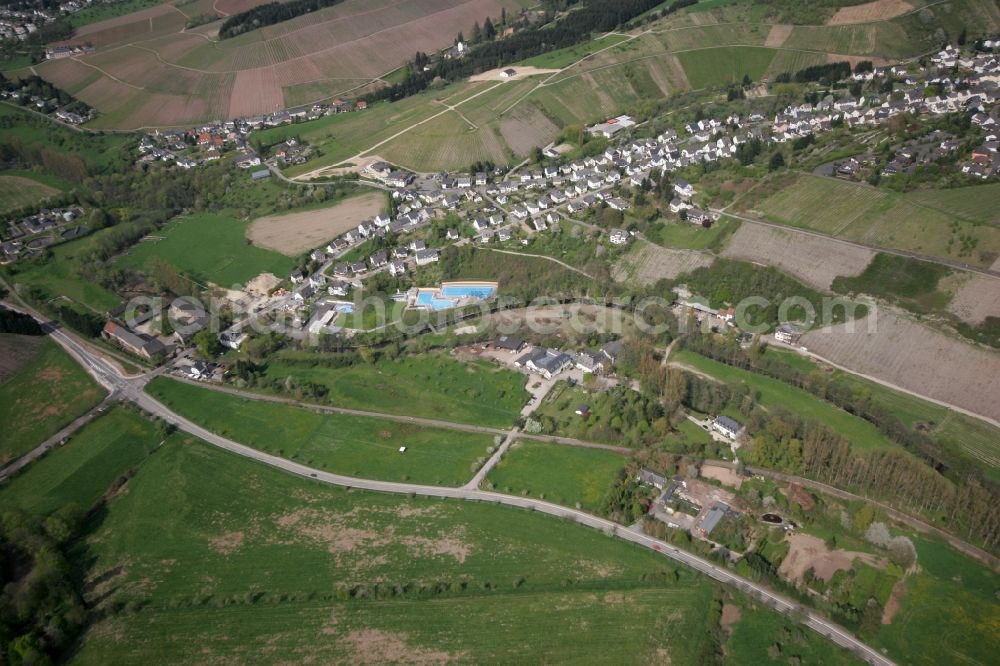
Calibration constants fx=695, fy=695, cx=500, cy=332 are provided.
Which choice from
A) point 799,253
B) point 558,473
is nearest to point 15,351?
point 558,473

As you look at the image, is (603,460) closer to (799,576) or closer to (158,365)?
(799,576)

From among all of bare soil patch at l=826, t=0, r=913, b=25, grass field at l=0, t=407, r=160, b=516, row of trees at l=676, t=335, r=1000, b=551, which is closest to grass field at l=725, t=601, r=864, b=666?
row of trees at l=676, t=335, r=1000, b=551

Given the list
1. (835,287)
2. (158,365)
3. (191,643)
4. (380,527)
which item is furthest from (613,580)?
(158,365)

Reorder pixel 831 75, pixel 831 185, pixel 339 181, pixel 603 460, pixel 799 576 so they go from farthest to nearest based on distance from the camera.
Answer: pixel 831 75 → pixel 339 181 → pixel 831 185 → pixel 603 460 → pixel 799 576

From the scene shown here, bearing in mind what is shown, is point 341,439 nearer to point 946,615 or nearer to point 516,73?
point 946,615

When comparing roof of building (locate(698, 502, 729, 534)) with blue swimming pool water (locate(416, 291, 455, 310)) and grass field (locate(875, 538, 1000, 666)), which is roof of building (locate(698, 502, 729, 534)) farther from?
blue swimming pool water (locate(416, 291, 455, 310))

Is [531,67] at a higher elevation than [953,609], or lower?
higher
